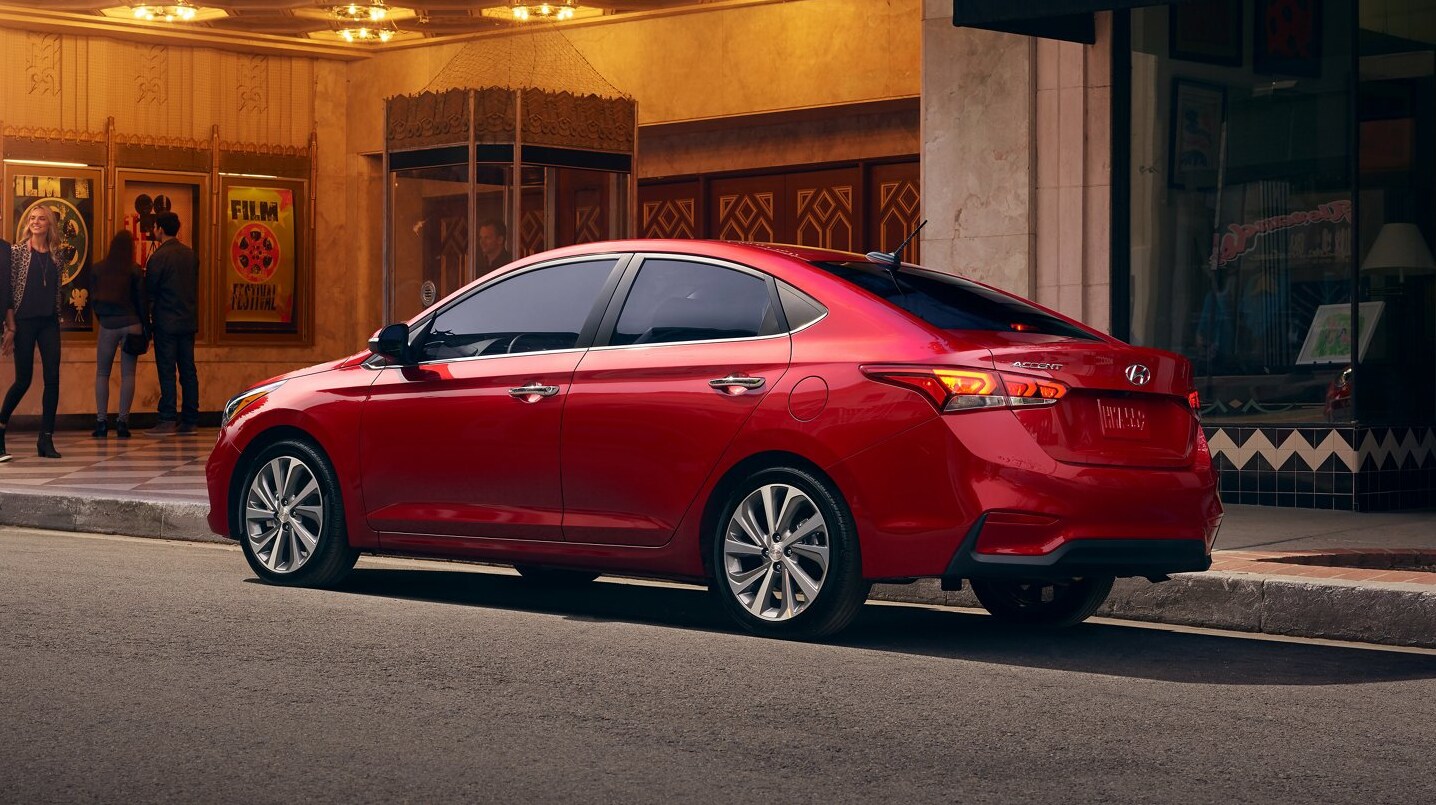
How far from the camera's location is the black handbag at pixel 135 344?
19281mm

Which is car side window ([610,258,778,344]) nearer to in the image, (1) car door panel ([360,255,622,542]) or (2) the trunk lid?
(1) car door panel ([360,255,622,542])

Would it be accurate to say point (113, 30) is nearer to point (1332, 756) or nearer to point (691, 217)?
point (691, 217)

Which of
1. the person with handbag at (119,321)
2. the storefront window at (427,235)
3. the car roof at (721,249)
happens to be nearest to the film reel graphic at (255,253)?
the person with handbag at (119,321)

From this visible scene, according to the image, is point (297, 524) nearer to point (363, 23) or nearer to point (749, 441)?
point (749, 441)

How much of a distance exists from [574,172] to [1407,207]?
6.90m

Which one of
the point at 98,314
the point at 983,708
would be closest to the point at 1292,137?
the point at 983,708

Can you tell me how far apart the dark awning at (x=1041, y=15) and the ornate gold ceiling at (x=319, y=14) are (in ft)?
19.8

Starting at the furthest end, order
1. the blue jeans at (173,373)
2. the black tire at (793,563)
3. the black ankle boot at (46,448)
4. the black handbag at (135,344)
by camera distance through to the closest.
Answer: the blue jeans at (173,373) < the black handbag at (135,344) < the black ankle boot at (46,448) < the black tire at (793,563)

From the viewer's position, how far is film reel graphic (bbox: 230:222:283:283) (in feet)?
69.8

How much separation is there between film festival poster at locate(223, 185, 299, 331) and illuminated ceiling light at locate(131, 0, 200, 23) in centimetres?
233

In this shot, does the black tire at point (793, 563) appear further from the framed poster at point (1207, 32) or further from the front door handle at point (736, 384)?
the framed poster at point (1207, 32)

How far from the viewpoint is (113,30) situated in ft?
66.2

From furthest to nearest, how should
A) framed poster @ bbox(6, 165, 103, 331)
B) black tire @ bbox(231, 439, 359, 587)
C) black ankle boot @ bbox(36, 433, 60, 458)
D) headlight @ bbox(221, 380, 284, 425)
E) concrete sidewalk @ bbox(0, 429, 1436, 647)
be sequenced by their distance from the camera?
framed poster @ bbox(6, 165, 103, 331)
black ankle boot @ bbox(36, 433, 60, 458)
headlight @ bbox(221, 380, 284, 425)
black tire @ bbox(231, 439, 359, 587)
concrete sidewalk @ bbox(0, 429, 1436, 647)

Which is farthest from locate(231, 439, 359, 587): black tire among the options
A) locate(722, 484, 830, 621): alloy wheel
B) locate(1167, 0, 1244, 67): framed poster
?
locate(1167, 0, 1244, 67): framed poster
